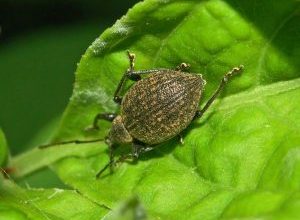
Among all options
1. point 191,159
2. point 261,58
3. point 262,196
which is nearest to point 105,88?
point 191,159

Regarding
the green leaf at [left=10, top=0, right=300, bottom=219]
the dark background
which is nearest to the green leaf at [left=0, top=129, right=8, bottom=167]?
the green leaf at [left=10, top=0, right=300, bottom=219]

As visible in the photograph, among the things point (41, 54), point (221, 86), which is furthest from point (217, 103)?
point (41, 54)

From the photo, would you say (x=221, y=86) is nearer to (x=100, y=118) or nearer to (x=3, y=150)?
(x=100, y=118)

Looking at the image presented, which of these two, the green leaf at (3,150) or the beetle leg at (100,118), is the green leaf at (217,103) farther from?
the green leaf at (3,150)

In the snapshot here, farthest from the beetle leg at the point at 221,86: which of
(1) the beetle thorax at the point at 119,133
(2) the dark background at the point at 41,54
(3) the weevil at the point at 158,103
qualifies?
(2) the dark background at the point at 41,54

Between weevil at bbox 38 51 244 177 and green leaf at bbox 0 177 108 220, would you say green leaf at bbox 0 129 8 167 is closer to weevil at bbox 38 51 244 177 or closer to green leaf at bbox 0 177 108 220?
green leaf at bbox 0 177 108 220

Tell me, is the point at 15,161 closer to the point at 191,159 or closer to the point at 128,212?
the point at 191,159
